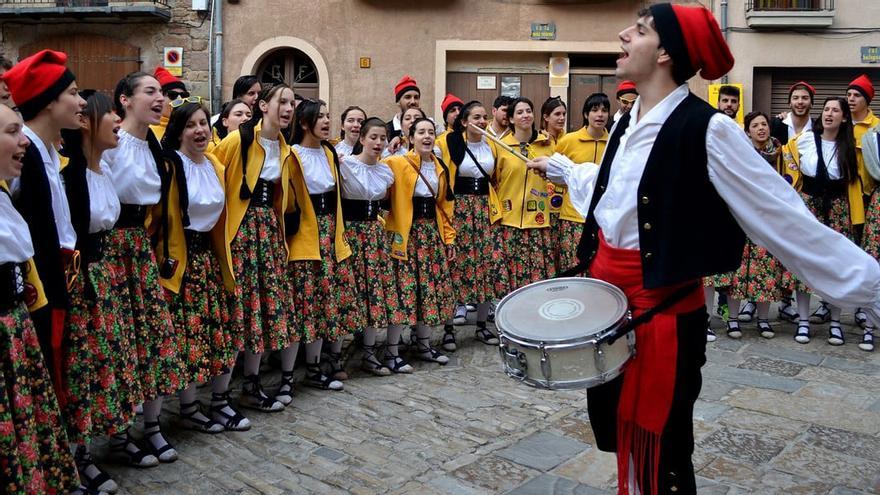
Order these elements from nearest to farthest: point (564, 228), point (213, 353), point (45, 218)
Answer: point (45, 218) → point (213, 353) → point (564, 228)

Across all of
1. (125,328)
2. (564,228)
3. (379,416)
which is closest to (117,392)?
(125,328)

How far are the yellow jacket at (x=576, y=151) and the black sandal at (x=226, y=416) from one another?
11.5 ft

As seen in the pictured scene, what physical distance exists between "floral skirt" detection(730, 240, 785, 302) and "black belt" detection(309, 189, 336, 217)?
3.75 metres

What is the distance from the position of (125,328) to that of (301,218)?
1629 mm

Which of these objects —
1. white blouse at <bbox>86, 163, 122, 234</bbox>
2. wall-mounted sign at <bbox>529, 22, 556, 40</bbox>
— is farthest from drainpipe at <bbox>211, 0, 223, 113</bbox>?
white blouse at <bbox>86, 163, 122, 234</bbox>

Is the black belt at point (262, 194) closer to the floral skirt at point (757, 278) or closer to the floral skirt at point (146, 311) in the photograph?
the floral skirt at point (146, 311)

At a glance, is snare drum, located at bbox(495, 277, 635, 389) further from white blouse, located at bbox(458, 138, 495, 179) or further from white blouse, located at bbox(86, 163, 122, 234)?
white blouse, located at bbox(458, 138, 495, 179)

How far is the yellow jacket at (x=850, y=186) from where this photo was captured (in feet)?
24.1

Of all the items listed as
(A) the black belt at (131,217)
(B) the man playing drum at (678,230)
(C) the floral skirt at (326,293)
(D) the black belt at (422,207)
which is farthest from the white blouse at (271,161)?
(B) the man playing drum at (678,230)

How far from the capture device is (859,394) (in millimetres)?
5719

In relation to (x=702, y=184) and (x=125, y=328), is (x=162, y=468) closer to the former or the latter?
(x=125, y=328)

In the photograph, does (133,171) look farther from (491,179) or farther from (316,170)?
(491,179)

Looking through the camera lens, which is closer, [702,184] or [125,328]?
[702,184]

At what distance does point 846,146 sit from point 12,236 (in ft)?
21.9
